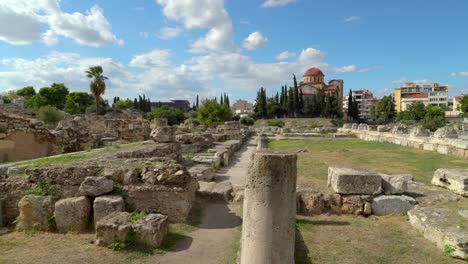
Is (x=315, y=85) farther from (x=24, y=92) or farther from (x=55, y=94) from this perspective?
(x=24, y=92)

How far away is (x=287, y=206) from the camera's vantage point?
4184 millimetres

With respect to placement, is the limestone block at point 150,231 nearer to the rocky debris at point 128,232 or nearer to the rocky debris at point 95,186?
the rocky debris at point 128,232

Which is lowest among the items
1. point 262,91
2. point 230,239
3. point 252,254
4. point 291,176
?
point 230,239

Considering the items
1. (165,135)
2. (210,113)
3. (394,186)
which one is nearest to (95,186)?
(165,135)

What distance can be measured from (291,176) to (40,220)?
5.07 meters

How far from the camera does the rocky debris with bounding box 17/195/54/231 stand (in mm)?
6055

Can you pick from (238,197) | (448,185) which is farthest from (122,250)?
(448,185)

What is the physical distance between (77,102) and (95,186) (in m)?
77.0

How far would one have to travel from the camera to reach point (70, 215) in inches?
234

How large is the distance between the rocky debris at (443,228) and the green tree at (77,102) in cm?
6948

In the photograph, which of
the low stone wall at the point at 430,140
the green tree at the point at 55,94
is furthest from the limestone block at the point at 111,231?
the green tree at the point at 55,94

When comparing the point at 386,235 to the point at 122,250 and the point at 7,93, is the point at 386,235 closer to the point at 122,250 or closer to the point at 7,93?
the point at 122,250

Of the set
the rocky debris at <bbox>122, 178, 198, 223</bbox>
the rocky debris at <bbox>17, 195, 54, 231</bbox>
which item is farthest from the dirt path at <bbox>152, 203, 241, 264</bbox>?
the rocky debris at <bbox>17, 195, 54, 231</bbox>

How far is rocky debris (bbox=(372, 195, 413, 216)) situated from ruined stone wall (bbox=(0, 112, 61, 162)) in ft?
44.9
